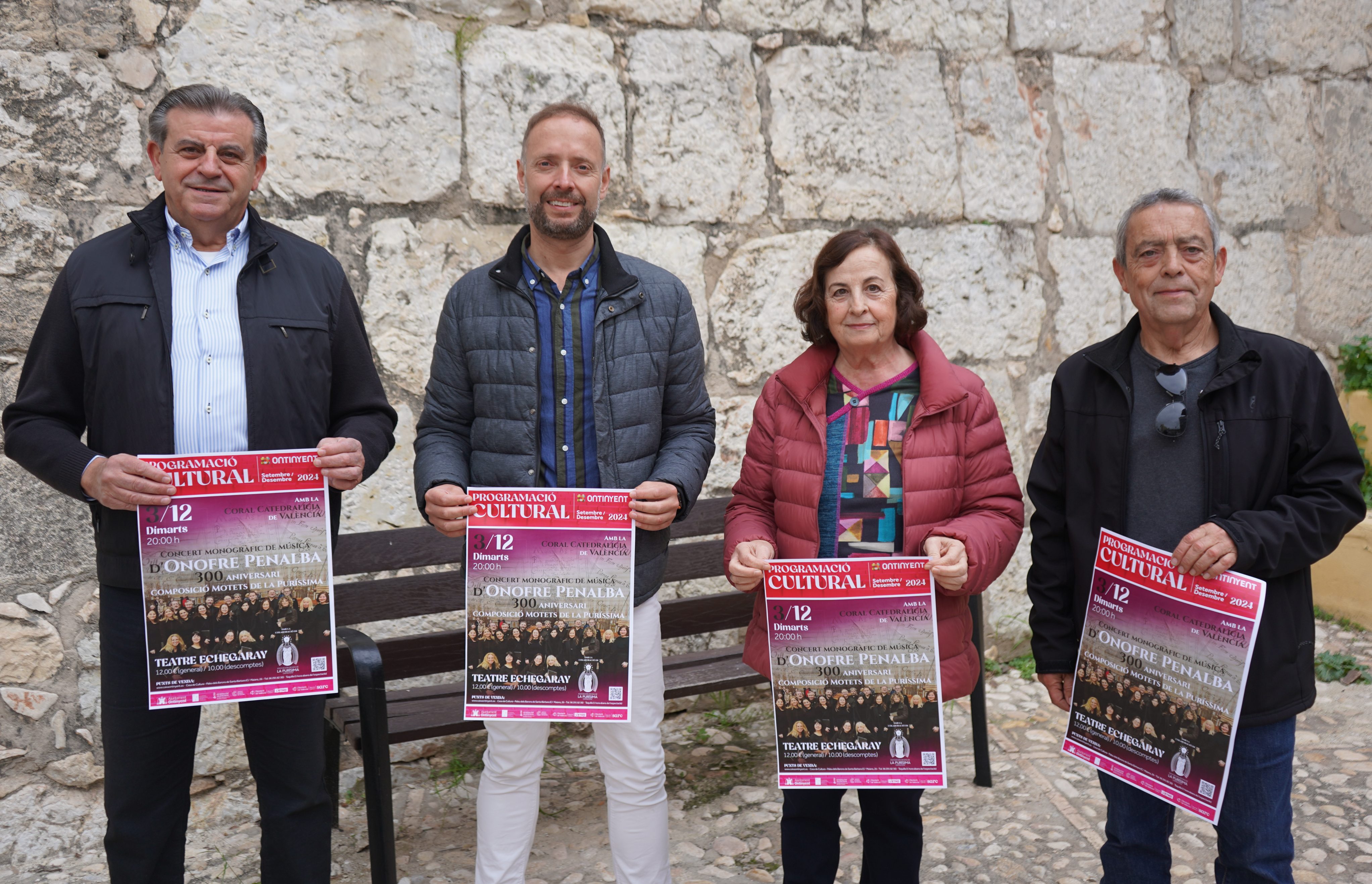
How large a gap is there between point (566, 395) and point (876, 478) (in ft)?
2.30

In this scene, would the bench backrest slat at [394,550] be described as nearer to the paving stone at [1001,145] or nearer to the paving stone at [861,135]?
the paving stone at [861,135]

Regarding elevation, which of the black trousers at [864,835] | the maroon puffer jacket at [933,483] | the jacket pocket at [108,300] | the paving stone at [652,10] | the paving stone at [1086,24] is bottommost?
the black trousers at [864,835]

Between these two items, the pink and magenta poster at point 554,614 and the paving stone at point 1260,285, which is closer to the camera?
the pink and magenta poster at point 554,614

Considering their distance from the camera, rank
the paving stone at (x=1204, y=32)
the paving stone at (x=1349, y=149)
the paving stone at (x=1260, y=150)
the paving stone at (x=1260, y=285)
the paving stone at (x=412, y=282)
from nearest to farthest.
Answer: the paving stone at (x=412, y=282), the paving stone at (x=1204, y=32), the paving stone at (x=1260, y=150), the paving stone at (x=1260, y=285), the paving stone at (x=1349, y=149)

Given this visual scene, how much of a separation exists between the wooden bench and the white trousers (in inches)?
12.4

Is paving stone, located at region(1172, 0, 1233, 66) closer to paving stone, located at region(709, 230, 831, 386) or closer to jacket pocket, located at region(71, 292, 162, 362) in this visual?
paving stone, located at region(709, 230, 831, 386)

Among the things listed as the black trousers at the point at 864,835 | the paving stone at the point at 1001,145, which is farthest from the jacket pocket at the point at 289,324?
the paving stone at the point at 1001,145

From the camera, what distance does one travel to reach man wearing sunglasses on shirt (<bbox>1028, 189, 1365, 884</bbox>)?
6.15 feet

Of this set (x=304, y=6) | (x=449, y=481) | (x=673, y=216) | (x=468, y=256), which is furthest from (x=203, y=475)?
(x=673, y=216)

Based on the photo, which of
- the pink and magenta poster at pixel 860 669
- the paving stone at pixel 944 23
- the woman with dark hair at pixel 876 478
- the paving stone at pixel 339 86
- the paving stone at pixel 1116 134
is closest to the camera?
the pink and magenta poster at pixel 860 669

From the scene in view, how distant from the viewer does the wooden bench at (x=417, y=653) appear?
2439 millimetres

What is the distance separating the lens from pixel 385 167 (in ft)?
10.5

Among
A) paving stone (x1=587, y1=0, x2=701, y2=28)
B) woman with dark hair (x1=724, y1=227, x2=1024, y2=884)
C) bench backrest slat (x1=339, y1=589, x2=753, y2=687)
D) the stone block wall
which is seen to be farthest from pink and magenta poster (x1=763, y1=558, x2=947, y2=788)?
paving stone (x1=587, y1=0, x2=701, y2=28)

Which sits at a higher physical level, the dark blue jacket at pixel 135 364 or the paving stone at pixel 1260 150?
the paving stone at pixel 1260 150
